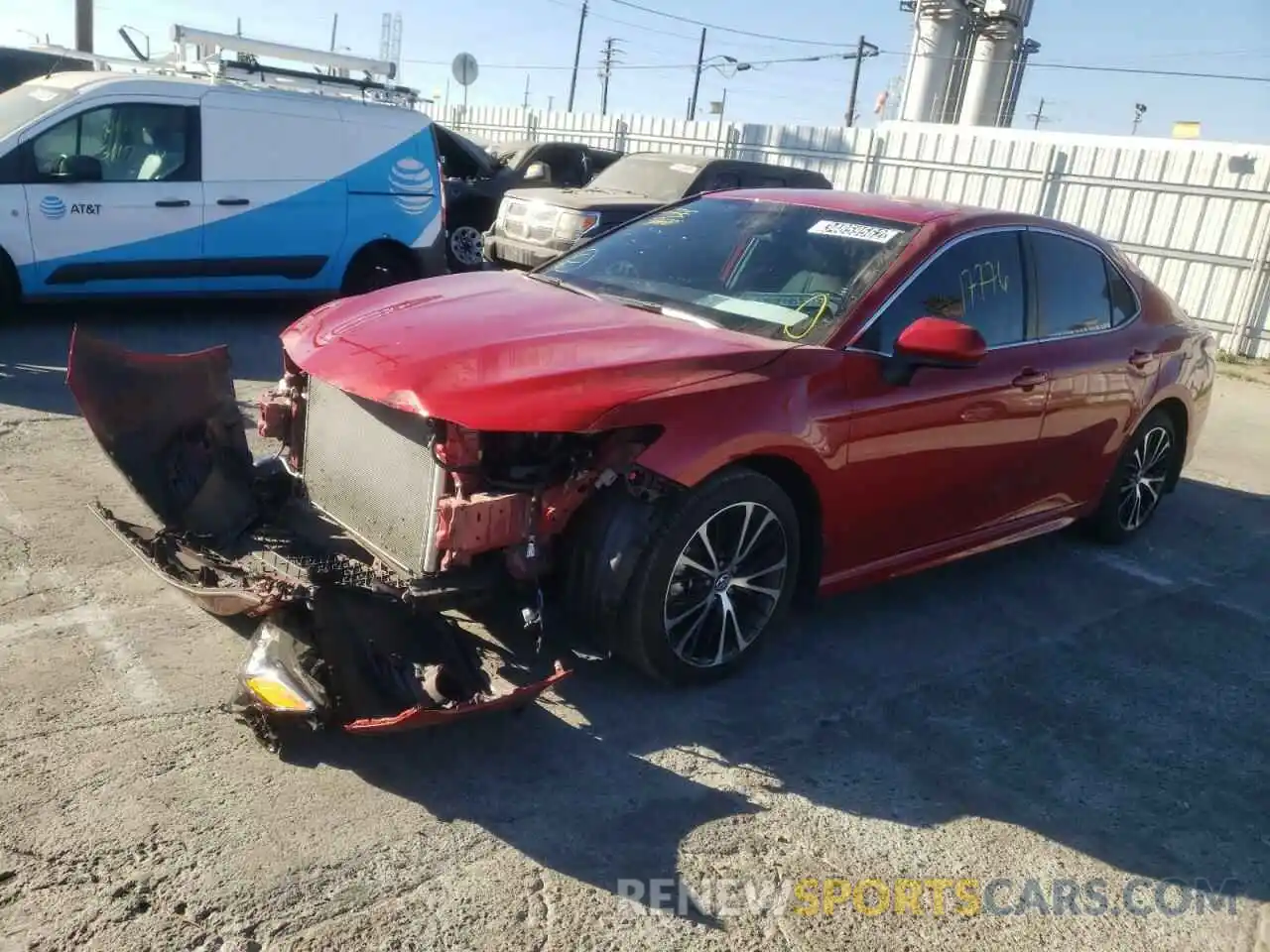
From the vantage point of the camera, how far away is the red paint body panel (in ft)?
11.1

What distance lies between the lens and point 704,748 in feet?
11.4

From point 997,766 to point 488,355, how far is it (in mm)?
2202

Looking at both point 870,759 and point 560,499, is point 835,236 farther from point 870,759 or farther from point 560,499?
point 870,759

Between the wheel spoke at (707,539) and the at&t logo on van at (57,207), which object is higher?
the at&t logo on van at (57,207)

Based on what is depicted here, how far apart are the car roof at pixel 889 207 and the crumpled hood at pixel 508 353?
3.40ft

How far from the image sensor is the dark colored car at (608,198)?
1019cm

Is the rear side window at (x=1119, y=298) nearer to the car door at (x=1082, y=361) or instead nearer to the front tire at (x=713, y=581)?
the car door at (x=1082, y=361)

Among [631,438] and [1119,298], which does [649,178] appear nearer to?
[1119,298]

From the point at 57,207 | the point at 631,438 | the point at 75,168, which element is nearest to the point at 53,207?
the point at 57,207

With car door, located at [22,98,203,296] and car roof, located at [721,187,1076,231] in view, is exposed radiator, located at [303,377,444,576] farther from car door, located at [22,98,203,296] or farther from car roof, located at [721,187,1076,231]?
car door, located at [22,98,203,296]

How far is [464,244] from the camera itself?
13.0 meters
